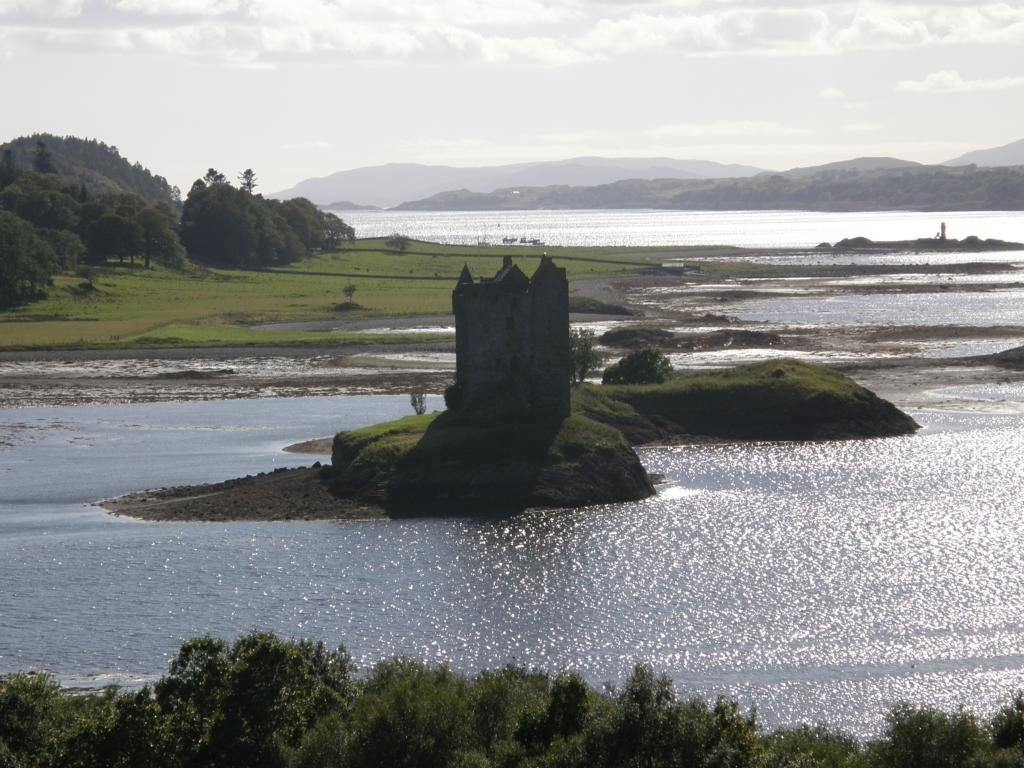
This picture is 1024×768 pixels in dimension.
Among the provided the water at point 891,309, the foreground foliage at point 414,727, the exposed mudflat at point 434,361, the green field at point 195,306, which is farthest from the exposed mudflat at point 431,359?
the foreground foliage at point 414,727

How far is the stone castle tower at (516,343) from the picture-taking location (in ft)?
252

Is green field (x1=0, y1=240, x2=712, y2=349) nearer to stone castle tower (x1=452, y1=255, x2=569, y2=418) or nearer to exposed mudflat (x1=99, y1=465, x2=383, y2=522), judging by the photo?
stone castle tower (x1=452, y1=255, x2=569, y2=418)

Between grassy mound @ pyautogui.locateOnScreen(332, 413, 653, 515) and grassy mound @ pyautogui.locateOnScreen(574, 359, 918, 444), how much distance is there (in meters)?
11.3

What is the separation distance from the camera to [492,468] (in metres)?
72.4

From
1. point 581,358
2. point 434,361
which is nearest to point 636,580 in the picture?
point 581,358

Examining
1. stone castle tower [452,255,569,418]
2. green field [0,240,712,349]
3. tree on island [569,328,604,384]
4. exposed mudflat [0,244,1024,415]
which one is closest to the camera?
stone castle tower [452,255,569,418]

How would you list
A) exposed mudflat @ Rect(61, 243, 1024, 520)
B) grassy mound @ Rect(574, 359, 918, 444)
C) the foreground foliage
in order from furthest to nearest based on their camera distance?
exposed mudflat @ Rect(61, 243, 1024, 520)
grassy mound @ Rect(574, 359, 918, 444)
the foreground foliage

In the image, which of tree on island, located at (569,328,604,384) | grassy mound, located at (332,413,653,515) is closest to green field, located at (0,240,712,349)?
tree on island, located at (569,328,604,384)

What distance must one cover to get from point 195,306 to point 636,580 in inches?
4397

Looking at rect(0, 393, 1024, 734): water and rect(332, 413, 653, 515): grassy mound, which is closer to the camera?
rect(0, 393, 1024, 734): water

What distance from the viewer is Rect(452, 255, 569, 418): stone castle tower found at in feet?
252

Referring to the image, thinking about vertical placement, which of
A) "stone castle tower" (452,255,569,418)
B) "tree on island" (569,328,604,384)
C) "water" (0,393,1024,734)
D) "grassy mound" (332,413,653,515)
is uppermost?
"stone castle tower" (452,255,569,418)

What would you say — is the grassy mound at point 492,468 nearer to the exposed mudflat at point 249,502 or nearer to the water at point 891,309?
the exposed mudflat at point 249,502

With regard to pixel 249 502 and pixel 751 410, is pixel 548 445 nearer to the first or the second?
pixel 249 502
